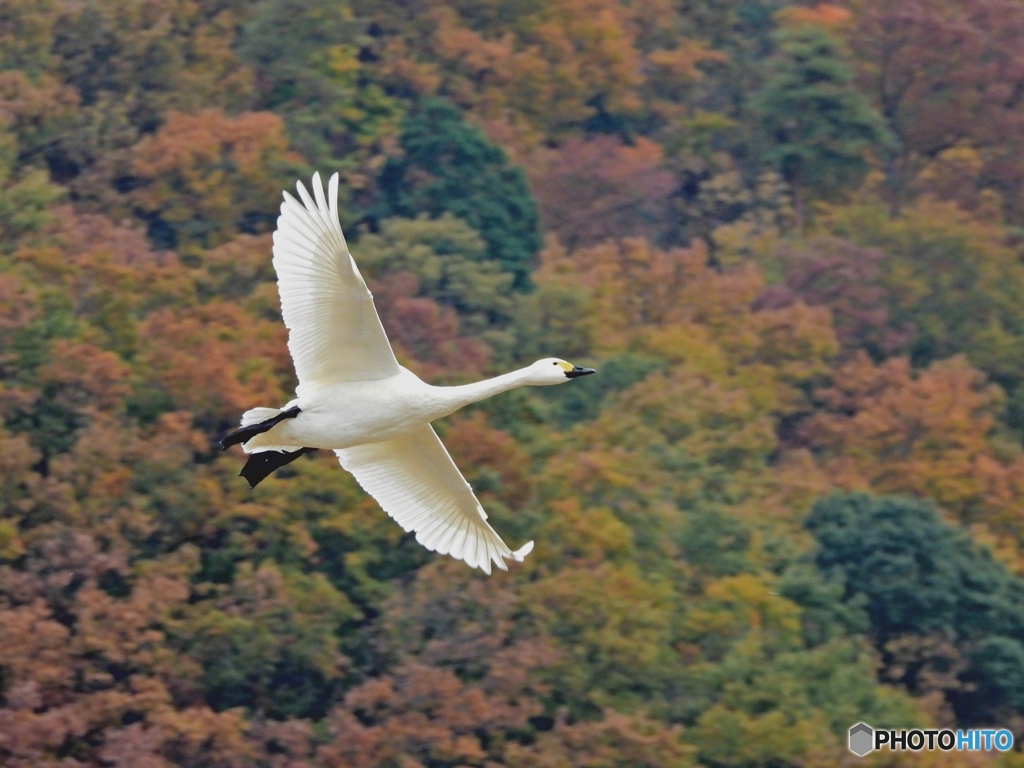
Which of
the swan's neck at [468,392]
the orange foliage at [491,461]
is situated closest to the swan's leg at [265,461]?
the swan's neck at [468,392]

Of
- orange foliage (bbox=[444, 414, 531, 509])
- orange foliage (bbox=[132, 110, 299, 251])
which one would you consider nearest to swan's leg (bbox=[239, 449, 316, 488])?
orange foliage (bbox=[444, 414, 531, 509])

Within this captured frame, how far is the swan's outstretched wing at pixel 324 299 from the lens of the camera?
884 cm

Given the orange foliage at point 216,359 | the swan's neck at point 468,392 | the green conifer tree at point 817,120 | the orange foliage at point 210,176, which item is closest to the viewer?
the swan's neck at point 468,392

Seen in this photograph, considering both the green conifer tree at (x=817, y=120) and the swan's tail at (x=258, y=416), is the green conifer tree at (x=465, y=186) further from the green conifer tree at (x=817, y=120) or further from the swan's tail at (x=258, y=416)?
the swan's tail at (x=258, y=416)

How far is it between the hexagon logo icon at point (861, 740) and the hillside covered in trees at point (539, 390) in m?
0.17

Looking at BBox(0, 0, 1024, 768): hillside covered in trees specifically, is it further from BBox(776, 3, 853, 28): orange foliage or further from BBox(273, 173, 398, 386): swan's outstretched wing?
BBox(273, 173, 398, 386): swan's outstretched wing

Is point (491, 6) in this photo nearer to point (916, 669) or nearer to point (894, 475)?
point (894, 475)

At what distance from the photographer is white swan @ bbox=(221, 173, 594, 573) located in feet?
29.2

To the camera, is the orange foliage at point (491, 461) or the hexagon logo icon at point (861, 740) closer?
the hexagon logo icon at point (861, 740)

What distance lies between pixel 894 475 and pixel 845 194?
992 cm

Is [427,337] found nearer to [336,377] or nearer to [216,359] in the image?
[216,359]

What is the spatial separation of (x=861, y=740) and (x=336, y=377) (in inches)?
375

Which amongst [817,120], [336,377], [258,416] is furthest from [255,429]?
[817,120]

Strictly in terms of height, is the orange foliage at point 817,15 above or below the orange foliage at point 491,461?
above
